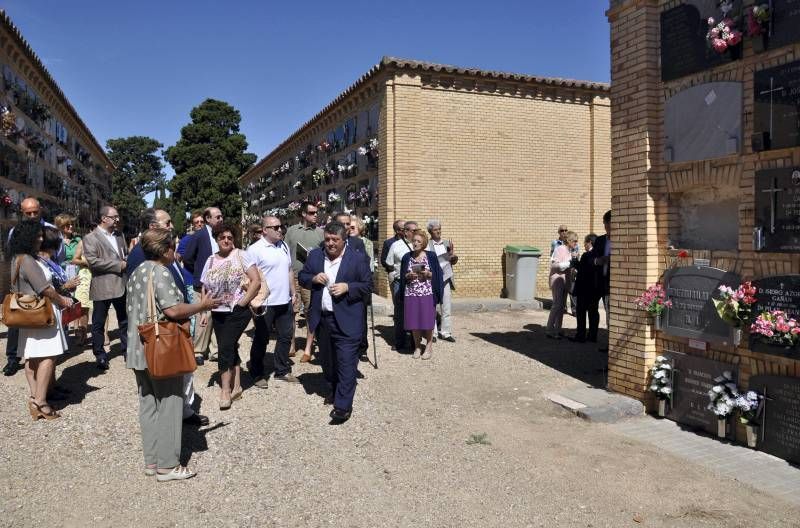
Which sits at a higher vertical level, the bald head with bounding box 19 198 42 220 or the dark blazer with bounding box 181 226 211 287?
the bald head with bounding box 19 198 42 220

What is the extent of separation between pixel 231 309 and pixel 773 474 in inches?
185

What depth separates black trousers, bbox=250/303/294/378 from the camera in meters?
6.65

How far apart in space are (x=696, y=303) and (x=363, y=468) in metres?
3.33

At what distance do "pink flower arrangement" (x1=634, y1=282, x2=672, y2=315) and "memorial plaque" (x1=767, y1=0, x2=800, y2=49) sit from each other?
226 centimetres

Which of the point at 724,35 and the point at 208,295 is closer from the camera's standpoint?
the point at 208,295

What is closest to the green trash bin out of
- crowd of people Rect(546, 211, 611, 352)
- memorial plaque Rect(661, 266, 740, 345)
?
crowd of people Rect(546, 211, 611, 352)

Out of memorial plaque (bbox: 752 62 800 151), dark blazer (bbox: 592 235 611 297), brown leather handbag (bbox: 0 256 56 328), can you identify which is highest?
memorial plaque (bbox: 752 62 800 151)

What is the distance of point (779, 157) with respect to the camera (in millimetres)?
4789

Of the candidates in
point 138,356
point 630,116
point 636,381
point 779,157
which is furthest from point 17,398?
point 779,157

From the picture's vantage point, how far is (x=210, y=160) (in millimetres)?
38156

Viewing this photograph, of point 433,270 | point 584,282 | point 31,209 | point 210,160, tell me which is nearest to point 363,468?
point 433,270

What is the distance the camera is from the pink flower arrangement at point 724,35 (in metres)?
5.05

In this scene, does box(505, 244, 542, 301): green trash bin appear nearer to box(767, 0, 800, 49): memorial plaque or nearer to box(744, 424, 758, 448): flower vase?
box(744, 424, 758, 448): flower vase

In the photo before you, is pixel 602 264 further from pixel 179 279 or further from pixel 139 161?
pixel 139 161
